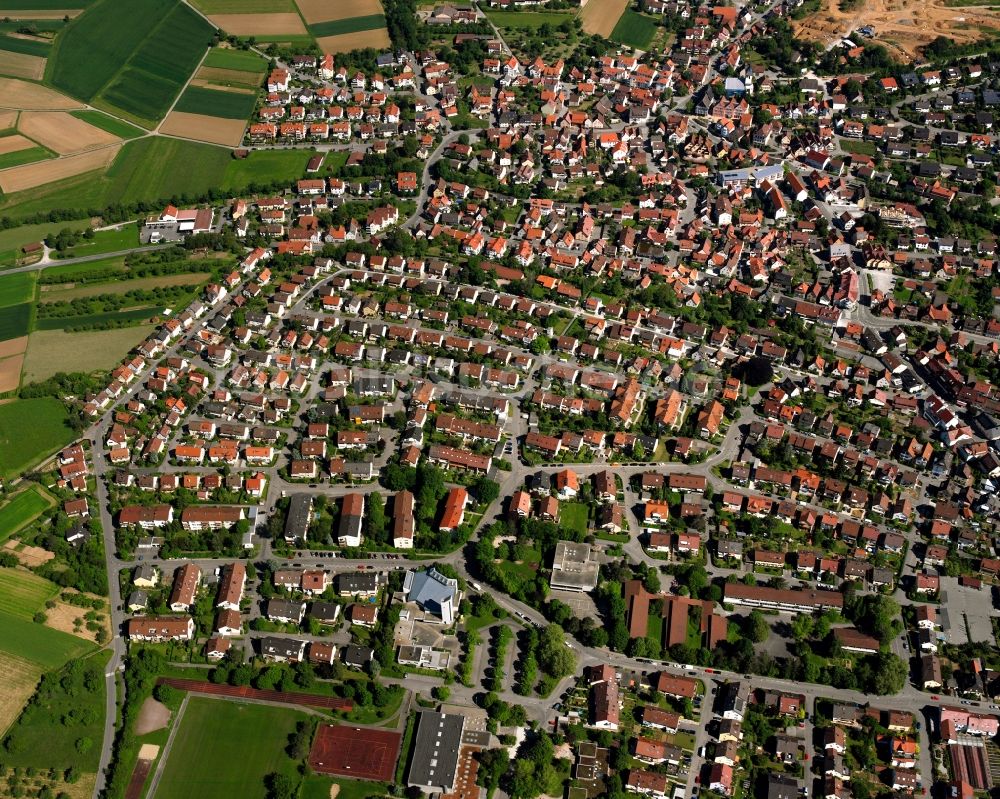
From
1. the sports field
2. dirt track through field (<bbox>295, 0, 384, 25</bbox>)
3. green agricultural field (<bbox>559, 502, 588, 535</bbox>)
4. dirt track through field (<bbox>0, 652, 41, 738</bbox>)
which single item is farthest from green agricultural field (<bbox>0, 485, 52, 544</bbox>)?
dirt track through field (<bbox>295, 0, 384, 25</bbox>)

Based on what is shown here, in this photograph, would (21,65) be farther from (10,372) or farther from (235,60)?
(10,372)

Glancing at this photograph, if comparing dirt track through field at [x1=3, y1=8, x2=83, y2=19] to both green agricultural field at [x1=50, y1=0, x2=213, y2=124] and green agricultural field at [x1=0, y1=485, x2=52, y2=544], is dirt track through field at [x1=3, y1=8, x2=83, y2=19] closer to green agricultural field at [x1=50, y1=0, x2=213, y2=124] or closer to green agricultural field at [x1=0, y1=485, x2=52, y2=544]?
A: green agricultural field at [x1=50, y1=0, x2=213, y2=124]

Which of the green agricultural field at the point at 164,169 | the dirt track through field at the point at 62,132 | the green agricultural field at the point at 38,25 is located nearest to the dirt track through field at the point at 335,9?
the green agricultural field at the point at 38,25

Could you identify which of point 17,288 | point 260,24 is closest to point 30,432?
point 17,288

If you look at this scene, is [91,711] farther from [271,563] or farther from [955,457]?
[955,457]

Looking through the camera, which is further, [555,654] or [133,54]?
[133,54]

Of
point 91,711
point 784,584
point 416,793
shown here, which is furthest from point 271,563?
point 784,584

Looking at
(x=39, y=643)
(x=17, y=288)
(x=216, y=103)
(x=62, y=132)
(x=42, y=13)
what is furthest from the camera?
(x=42, y=13)
